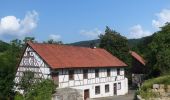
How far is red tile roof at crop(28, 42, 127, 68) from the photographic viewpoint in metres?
36.8

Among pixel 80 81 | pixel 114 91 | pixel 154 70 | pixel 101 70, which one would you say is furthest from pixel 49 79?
pixel 154 70

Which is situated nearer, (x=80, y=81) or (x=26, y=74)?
(x=26, y=74)

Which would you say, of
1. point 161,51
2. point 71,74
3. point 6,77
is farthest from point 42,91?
point 161,51

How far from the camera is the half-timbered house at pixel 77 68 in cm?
3609

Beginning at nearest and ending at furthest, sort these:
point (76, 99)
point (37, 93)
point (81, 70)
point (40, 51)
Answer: point (37, 93) < point (76, 99) < point (40, 51) < point (81, 70)

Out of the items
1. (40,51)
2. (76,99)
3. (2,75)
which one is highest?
(40,51)

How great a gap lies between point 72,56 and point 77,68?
9.14 ft

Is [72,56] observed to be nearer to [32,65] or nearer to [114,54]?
[32,65]

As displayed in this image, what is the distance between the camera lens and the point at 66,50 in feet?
137

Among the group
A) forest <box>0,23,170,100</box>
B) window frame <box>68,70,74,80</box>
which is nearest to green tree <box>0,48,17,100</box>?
forest <box>0,23,170,100</box>

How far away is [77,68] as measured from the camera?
38.5 meters

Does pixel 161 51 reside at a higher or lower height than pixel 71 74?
higher

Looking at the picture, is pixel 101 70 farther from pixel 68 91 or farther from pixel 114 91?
pixel 68 91

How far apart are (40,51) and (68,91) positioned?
618 cm
